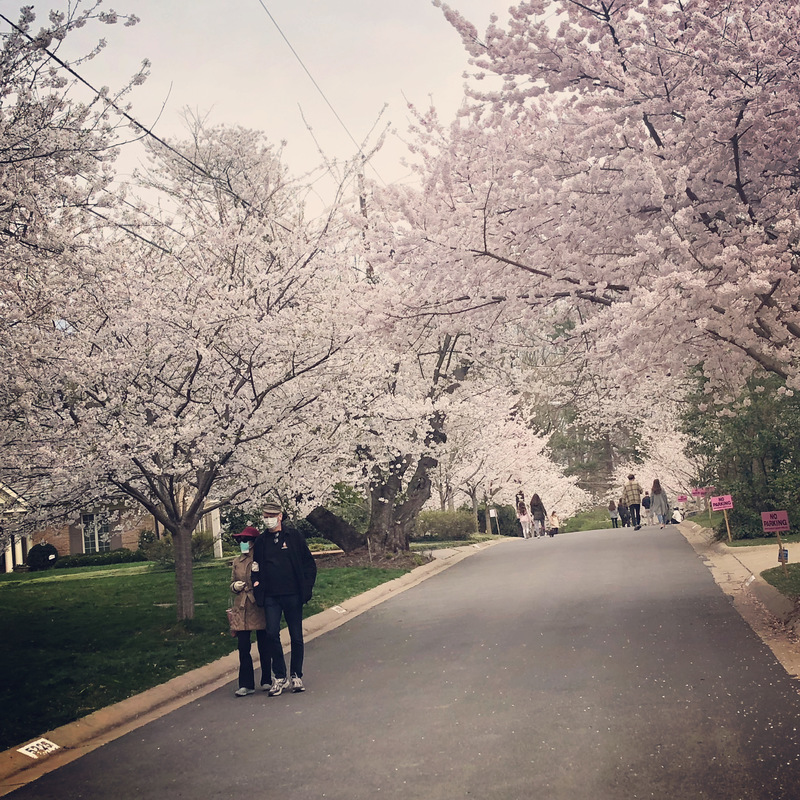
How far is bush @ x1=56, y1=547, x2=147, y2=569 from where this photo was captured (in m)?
36.0

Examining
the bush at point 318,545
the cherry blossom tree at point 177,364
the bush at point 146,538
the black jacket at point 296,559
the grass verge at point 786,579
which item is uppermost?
the cherry blossom tree at point 177,364

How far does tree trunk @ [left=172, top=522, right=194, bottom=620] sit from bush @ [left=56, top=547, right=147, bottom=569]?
943 inches

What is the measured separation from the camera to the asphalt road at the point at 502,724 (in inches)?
213

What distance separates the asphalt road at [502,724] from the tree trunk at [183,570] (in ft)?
7.97

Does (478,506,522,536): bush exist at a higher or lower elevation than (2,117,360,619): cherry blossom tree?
lower

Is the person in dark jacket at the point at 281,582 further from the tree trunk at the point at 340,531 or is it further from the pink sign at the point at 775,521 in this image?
the tree trunk at the point at 340,531

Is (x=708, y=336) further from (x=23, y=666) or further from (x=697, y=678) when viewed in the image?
(x=23, y=666)

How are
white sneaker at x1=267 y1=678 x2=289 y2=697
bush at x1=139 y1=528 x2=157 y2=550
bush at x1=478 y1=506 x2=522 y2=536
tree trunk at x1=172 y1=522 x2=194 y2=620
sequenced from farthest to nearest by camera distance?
bush at x1=478 y1=506 x2=522 y2=536
bush at x1=139 y1=528 x2=157 y2=550
tree trunk at x1=172 y1=522 x2=194 y2=620
white sneaker at x1=267 y1=678 x2=289 y2=697

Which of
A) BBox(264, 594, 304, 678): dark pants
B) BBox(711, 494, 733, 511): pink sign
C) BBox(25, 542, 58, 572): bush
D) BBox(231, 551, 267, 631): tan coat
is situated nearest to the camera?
BBox(264, 594, 304, 678): dark pants

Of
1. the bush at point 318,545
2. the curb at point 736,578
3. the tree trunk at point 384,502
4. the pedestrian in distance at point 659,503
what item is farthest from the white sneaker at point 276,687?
the pedestrian in distance at point 659,503

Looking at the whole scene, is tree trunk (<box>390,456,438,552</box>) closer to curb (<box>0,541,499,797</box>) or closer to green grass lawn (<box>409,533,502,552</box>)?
green grass lawn (<box>409,533,502,552</box>)

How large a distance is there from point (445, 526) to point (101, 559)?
1468 cm

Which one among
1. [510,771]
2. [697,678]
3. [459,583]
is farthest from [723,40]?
[459,583]

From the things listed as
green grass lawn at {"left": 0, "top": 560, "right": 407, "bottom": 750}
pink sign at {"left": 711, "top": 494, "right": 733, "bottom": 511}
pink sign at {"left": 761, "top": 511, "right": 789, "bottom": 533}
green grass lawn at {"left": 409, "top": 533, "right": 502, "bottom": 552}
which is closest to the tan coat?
green grass lawn at {"left": 0, "top": 560, "right": 407, "bottom": 750}
